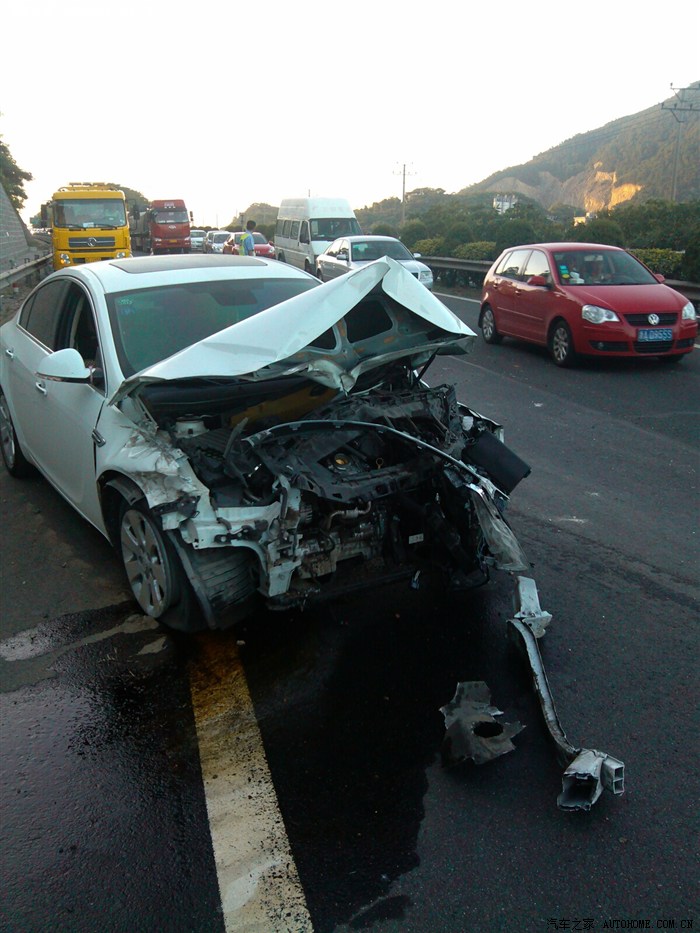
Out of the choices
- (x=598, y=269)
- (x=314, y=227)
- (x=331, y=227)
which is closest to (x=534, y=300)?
(x=598, y=269)

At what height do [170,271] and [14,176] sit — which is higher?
[14,176]

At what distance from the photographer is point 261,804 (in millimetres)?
2916

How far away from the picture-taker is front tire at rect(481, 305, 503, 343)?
12852 mm

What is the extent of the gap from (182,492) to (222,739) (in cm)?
109

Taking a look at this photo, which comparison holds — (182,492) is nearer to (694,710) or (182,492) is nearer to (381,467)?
(381,467)

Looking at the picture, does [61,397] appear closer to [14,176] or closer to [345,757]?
[345,757]

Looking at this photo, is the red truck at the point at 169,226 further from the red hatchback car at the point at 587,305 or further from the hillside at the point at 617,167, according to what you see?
the hillside at the point at 617,167

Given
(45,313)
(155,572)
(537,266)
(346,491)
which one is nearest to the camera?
(346,491)

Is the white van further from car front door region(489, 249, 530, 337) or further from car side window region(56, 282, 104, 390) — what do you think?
car side window region(56, 282, 104, 390)

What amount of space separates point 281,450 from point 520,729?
1.64m

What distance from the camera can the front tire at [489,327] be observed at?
12.9 m

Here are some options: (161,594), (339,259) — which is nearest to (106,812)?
(161,594)

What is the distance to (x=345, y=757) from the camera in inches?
124

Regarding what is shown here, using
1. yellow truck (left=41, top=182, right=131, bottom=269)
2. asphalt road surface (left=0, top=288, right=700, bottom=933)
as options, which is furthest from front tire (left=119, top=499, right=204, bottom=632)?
yellow truck (left=41, top=182, right=131, bottom=269)
